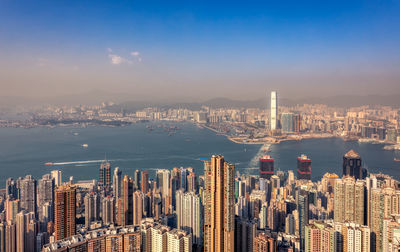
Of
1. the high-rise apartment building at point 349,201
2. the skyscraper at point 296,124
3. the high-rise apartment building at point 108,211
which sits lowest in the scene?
the high-rise apartment building at point 108,211

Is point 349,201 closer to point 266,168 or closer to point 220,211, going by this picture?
point 220,211

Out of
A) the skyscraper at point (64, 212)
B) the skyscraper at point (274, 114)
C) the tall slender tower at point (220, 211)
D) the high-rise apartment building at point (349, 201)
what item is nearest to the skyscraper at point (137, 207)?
the skyscraper at point (64, 212)

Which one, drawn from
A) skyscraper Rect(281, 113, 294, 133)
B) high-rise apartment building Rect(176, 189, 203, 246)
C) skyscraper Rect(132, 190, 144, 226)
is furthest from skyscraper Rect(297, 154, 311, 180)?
skyscraper Rect(132, 190, 144, 226)

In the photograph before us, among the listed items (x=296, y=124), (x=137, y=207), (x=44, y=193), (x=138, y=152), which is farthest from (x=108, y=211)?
(x=296, y=124)

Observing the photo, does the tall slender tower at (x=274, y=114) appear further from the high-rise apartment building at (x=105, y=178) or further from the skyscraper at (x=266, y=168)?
the high-rise apartment building at (x=105, y=178)

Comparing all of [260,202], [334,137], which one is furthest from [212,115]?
[260,202]
